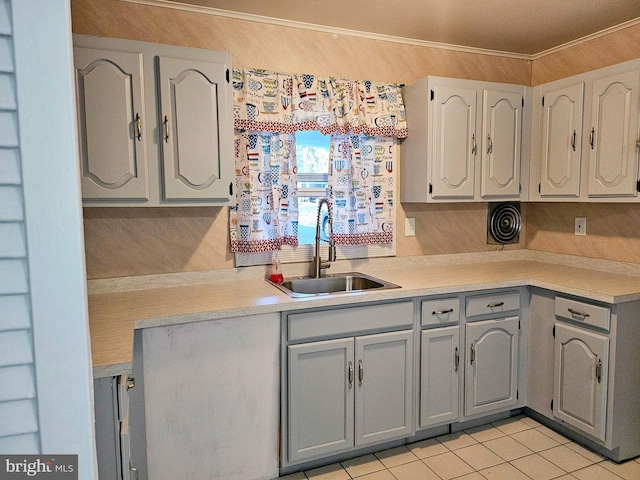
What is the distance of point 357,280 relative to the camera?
2.72m

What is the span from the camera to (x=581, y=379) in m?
2.38

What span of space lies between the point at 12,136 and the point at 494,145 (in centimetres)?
270

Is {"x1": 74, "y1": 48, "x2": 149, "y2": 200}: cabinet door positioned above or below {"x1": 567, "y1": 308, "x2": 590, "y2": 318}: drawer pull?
above

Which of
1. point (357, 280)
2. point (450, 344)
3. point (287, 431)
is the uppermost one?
point (357, 280)

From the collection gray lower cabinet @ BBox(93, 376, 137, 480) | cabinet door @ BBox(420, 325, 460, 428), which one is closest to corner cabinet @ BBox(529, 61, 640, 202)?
cabinet door @ BBox(420, 325, 460, 428)

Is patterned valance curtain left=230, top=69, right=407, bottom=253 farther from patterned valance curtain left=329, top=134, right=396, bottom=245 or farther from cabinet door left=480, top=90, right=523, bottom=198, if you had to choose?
cabinet door left=480, top=90, right=523, bottom=198

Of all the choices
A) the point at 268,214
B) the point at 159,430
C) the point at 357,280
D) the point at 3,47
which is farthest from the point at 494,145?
the point at 3,47

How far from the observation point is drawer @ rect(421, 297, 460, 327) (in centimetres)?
240

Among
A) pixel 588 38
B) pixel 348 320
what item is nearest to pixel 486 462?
pixel 348 320

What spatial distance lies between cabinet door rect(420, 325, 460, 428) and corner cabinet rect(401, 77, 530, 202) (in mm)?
843

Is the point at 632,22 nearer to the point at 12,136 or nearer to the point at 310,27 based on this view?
the point at 310,27

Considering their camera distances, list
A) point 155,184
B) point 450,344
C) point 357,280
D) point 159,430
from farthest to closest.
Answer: point 357,280, point 450,344, point 155,184, point 159,430

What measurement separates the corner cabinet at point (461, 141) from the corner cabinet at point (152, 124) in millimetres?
1204

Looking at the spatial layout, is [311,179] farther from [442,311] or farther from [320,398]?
[320,398]
